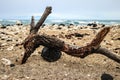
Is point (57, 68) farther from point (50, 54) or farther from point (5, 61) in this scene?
point (5, 61)

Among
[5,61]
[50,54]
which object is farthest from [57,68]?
[5,61]

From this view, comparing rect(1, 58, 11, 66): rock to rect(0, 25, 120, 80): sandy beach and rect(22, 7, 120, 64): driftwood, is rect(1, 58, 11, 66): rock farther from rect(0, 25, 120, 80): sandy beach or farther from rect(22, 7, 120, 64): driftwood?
rect(22, 7, 120, 64): driftwood

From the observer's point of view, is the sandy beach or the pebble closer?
the sandy beach

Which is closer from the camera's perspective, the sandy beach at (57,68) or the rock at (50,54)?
the sandy beach at (57,68)

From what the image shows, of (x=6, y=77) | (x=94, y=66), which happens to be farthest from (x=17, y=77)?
(x=94, y=66)

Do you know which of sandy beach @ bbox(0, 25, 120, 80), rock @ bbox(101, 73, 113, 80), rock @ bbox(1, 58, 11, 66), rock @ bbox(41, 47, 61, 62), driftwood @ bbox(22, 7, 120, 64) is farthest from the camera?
rock @ bbox(41, 47, 61, 62)

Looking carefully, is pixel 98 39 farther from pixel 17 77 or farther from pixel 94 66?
pixel 17 77

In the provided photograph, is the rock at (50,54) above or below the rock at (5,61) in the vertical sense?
above

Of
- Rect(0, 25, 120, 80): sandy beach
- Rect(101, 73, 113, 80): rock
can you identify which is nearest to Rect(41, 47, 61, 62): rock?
Rect(0, 25, 120, 80): sandy beach

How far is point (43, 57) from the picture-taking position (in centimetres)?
865

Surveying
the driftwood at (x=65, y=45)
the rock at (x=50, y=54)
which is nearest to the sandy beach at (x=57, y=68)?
the rock at (x=50, y=54)

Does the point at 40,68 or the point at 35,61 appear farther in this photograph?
the point at 35,61

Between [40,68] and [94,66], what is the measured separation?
1.81 metres

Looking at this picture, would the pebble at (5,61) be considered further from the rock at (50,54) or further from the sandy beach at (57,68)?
the rock at (50,54)
